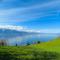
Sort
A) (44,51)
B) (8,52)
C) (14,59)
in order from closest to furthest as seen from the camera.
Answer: (14,59) → (8,52) → (44,51)

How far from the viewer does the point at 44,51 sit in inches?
2087

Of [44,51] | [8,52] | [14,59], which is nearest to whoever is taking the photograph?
[14,59]

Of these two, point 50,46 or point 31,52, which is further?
point 50,46

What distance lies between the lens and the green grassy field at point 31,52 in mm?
47844

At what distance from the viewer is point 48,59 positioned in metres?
49.0

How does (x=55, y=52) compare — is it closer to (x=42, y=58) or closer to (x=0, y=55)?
(x=42, y=58)

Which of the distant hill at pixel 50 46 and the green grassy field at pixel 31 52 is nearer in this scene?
the green grassy field at pixel 31 52

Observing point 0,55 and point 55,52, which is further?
point 55,52

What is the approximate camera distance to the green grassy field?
4784 centimetres

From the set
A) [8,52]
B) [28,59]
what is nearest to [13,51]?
[8,52]

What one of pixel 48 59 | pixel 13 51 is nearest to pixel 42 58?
pixel 48 59

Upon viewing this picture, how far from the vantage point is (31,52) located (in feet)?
168

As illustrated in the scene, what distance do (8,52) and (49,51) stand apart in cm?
706

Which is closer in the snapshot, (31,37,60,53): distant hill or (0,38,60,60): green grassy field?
(0,38,60,60): green grassy field
